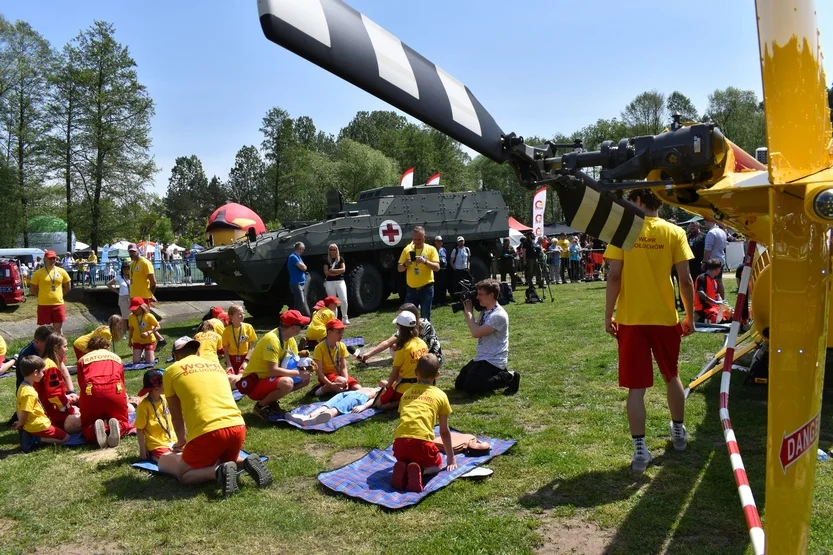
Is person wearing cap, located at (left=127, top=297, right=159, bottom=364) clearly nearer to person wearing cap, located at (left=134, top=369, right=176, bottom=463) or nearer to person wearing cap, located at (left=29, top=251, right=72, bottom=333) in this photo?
person wearing cap, located at (left=29, top=251, right=72, bottom=333)

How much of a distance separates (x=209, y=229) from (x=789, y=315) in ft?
61.8

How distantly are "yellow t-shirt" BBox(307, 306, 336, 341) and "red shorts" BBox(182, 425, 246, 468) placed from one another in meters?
3.77

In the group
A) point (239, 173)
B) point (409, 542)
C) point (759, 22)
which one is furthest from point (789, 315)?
point (239, 173)

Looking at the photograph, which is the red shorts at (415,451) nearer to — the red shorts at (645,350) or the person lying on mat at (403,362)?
the red shorts at (645,350)

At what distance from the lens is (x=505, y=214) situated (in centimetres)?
1683

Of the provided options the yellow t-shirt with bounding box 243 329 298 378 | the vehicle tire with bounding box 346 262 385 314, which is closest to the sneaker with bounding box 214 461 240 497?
the yellow t-shirt with bounding box 243 329 298 378

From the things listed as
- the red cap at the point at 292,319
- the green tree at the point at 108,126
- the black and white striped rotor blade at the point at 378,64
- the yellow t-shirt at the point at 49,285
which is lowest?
the red cap at the point at 292,319

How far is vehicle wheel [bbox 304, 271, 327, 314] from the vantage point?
13.1 metres

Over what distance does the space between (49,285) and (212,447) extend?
7352 millimetres

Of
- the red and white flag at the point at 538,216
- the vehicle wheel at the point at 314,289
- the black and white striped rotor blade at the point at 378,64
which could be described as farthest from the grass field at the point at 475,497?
the red and white flag at the point at 538,216

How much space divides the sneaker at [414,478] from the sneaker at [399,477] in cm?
4

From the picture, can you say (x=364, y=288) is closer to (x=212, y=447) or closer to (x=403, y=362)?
(x=403, y=362)

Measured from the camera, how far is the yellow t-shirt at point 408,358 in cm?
634

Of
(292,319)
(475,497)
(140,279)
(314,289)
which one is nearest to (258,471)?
(475,497)
